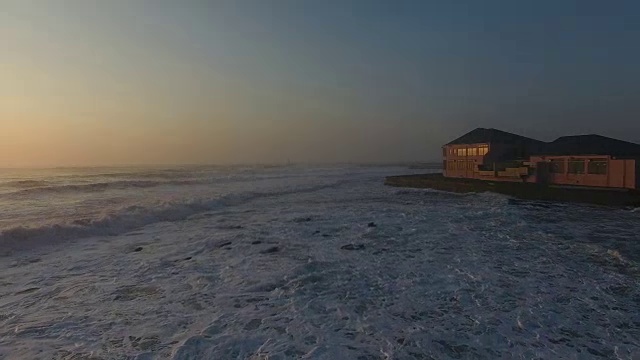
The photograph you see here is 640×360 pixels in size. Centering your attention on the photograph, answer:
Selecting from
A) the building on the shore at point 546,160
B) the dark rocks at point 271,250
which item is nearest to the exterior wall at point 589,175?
the building on the shore at point 546,160

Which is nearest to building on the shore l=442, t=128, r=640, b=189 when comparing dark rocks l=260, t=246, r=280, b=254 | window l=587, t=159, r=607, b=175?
window l=587, t=159, r=607, b=175

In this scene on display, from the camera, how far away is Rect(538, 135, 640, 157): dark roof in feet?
80.4

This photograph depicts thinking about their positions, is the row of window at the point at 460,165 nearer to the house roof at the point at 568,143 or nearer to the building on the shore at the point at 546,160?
the building on the shore at the point at 546,160

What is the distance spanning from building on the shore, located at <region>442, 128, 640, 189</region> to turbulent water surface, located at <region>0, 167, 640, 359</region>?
32.3ft

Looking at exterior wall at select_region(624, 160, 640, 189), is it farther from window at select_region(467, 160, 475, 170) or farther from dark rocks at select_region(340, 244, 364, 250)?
dark rocks at select_region(340, 244, 364, 250)

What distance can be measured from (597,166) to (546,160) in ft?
11.8

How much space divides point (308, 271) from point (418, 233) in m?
5.68

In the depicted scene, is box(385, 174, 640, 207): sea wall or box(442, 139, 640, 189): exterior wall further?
box(442, 139, 640, 189): exterior wall

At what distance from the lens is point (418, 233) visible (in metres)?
13.2

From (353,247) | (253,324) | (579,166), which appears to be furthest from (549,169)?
(253,324)

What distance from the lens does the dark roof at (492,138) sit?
36250 mm

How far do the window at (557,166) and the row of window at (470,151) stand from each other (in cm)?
786

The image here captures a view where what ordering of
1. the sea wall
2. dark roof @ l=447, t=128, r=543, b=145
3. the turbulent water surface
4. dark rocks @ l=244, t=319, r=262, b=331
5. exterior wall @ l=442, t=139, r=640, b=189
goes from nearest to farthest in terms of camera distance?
the turbulent water surface < dark rocks @ l=244, t=319, r=262, b=331 < the sea wall < exterior wall @ l=442, t=139, r=640, b=189 < dark roof @ l=447, t=128, r=543, b=145

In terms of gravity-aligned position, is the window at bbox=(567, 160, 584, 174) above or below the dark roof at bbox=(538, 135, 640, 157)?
Result: below
